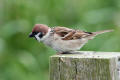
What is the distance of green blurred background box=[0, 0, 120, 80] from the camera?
3986 mm

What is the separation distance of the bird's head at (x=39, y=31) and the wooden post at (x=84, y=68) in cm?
100

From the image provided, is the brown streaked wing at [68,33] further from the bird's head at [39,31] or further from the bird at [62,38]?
the bird's head at [39,31]

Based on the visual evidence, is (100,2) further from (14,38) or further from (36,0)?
(14,38)

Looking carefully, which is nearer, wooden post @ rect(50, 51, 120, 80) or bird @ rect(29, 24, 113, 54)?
wooden post @ rect(50, 51, 120, 80)

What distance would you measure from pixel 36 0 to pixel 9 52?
2.60 feet

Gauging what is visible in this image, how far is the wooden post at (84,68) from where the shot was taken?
192cm

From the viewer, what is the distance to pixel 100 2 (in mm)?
4617

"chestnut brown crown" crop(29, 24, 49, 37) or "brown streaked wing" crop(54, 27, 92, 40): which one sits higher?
"chestnut brown crown" crop(29, 24, 49, 37)

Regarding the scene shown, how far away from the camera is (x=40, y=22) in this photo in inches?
171

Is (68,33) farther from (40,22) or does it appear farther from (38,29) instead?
(40,22)

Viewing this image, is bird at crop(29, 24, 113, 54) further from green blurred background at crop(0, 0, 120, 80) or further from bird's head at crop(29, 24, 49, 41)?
green blurred background at crop(0, 0, 120, 80)

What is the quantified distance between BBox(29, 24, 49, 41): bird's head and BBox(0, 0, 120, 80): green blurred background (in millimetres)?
900

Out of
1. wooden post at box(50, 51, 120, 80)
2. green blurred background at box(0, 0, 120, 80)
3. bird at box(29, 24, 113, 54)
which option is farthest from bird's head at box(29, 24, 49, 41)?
wooden post at box(50, 51, 120, 80)

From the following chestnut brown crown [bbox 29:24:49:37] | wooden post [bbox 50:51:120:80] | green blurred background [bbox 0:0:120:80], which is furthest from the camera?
green blurred background [bbox 0:0:120:80]
